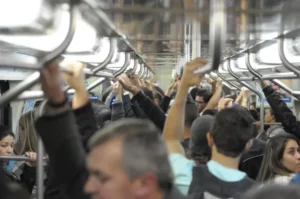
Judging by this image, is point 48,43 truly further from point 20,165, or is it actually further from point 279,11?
point 20,165

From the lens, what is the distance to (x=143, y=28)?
9.73ft

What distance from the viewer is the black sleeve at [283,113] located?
3764 millimetres

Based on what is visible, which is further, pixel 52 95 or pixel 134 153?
pixel 52 95

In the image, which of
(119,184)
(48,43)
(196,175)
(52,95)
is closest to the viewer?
(119,184)

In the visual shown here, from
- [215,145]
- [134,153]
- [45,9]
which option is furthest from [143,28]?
[134,153]

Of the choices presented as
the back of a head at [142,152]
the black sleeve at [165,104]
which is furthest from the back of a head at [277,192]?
the black sleeve at [165,104]

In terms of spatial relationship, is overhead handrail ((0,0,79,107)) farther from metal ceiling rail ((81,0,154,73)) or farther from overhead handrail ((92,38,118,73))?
overhead handrail ((92,38,118,73))

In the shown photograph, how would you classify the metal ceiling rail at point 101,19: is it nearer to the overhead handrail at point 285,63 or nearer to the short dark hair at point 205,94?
the overhead handrail at point 285,63

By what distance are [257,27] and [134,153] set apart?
1.62 m

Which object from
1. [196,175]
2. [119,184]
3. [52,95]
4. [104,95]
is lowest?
[104,95]

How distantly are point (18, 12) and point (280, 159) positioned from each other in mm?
1889

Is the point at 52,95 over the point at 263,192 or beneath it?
over

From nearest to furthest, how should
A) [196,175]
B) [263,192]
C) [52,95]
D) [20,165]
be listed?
1. [263,192]
2. [52,95]
3. [196,175]
4. [20,165]

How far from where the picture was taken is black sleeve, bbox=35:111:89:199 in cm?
178
